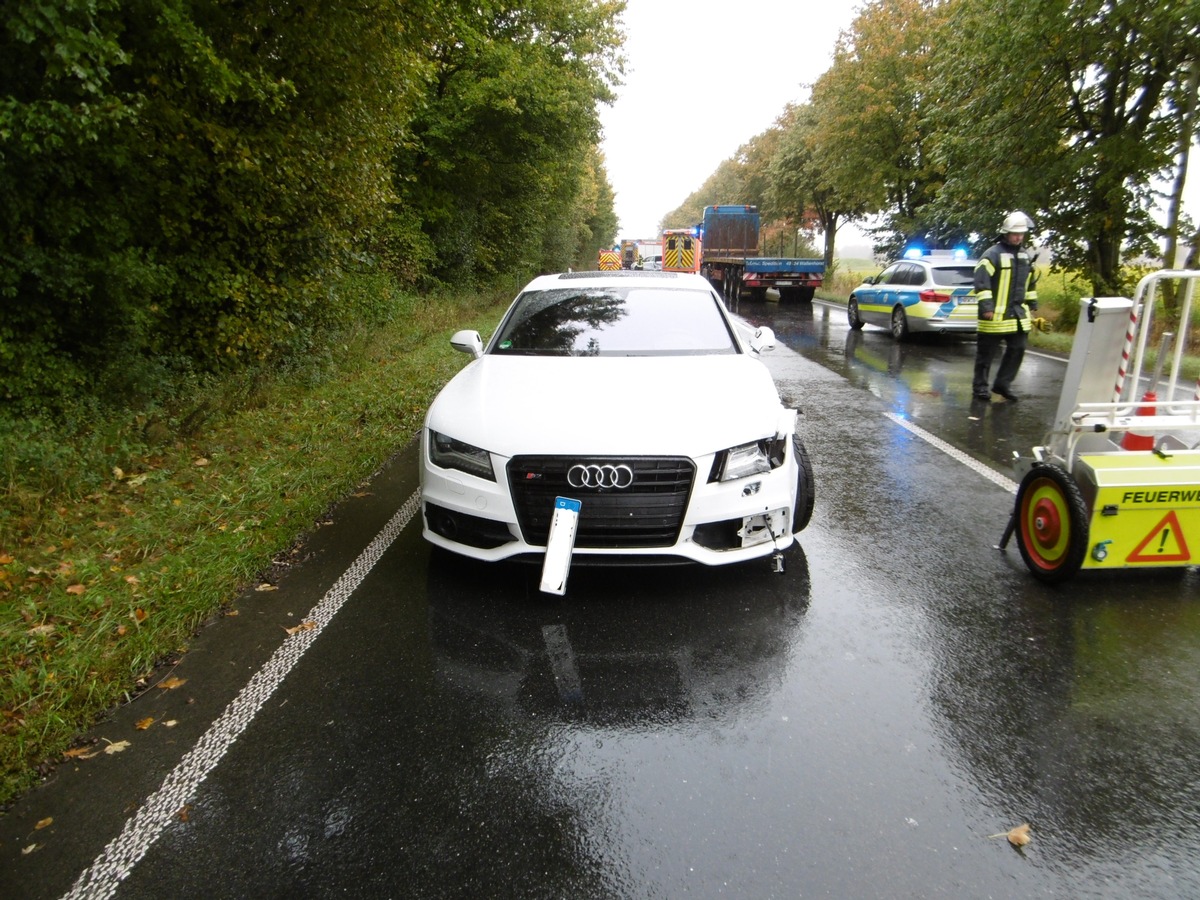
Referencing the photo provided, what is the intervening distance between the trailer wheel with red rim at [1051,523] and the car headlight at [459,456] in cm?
300

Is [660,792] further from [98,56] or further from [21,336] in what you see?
[21,336]

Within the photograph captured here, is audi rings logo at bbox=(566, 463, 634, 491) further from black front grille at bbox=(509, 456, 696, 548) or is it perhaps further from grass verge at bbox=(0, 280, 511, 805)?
grass verge at bbox=(0, 280, 511, 805)

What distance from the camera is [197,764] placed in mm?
2998

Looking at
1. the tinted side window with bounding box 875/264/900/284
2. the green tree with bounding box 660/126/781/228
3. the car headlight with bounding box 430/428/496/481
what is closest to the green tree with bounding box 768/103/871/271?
the green tree with bounding box 660/126/781/228

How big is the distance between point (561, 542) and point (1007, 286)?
7.38 metres

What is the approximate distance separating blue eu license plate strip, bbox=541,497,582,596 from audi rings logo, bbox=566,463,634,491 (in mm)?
113

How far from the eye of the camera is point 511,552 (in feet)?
13.4

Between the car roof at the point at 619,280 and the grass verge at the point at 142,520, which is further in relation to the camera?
the car roof at the point at 619,280

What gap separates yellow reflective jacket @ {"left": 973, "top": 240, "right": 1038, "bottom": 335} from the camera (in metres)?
9.01

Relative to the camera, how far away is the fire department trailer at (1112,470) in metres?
4.12

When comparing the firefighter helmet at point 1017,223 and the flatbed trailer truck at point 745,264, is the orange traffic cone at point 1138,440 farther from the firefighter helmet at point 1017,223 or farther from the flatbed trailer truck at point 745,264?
the flatbed trailer truck at point 745,264

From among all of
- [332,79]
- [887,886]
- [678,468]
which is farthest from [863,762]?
[332,79]

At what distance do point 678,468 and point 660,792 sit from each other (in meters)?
1.61

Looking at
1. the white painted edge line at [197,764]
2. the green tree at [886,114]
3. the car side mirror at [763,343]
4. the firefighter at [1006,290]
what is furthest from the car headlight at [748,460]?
the green tree at [886,114]
